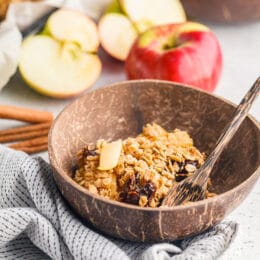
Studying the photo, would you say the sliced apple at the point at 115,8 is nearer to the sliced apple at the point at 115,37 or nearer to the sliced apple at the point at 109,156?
the sliced apple at the point at 115,37

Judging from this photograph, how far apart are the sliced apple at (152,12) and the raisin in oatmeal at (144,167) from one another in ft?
1.65

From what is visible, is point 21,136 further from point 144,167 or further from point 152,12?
point 152,12

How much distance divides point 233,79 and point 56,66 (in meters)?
0.36

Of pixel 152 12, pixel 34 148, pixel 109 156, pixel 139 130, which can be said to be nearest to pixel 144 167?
pixel 109 156

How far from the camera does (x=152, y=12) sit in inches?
56.6

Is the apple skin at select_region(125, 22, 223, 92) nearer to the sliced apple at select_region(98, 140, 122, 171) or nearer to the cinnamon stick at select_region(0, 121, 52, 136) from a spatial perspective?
the cinnamon stick at select_region(0, 121, 52, 136)

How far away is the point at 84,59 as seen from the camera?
1325 millimetres

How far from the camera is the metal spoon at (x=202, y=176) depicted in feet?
2.79

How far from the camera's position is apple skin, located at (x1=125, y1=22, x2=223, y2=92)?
1.23 meters

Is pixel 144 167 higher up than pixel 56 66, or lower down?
higher up

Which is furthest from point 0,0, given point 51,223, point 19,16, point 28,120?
point 51,223

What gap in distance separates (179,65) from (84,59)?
21cm

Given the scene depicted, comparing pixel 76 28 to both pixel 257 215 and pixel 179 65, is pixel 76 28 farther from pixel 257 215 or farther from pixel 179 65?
pixel 257 215

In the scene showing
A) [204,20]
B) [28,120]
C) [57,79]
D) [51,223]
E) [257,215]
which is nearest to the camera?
[51,223]
